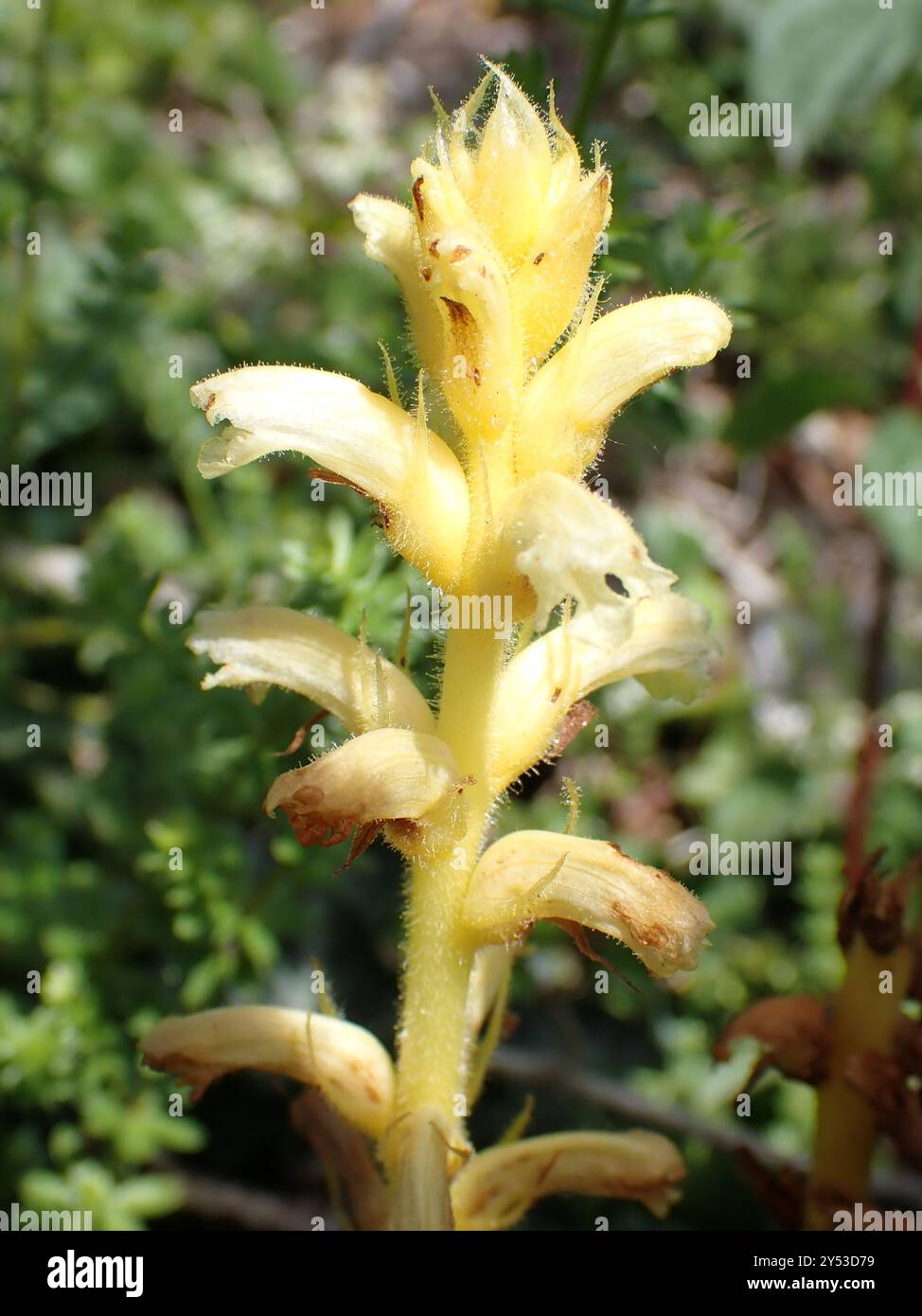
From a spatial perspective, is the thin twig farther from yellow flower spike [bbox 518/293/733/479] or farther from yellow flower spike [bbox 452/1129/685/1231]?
yellow flower spike [bbox 518/293/733/479]

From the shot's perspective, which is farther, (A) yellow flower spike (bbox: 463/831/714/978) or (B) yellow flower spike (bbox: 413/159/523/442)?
(A) yellow flower spike (bbox: 463/831/714/978)

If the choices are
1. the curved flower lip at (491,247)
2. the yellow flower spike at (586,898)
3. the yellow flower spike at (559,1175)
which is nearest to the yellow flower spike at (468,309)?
the curved flower lip at (491,247)

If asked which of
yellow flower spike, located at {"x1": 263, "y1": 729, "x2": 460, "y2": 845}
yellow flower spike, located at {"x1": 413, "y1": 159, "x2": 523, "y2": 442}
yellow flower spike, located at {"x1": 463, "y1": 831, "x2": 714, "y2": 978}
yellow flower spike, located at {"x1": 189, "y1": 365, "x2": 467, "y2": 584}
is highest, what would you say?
yellow flower spike, located at {"x1": 413, "y1": 159, "x2": 523, "y2": 442}

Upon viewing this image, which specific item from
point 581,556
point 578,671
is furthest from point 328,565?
point 581,556

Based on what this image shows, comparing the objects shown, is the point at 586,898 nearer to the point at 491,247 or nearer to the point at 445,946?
the point at 445,946

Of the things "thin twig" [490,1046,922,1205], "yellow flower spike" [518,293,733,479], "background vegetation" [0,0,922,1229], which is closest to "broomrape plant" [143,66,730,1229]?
"yellow flower spike" [518,293,733,479]

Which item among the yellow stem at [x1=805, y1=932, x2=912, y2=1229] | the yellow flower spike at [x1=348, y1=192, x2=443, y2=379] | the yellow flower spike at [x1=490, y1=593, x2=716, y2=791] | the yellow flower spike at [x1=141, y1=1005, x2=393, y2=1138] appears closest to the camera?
the yellow flower spike at [x1=348, y1=192, x2=443, y2=379]

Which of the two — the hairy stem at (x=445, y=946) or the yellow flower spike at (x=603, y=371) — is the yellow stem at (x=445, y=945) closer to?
the hairy stem at (x=445, y=946)
